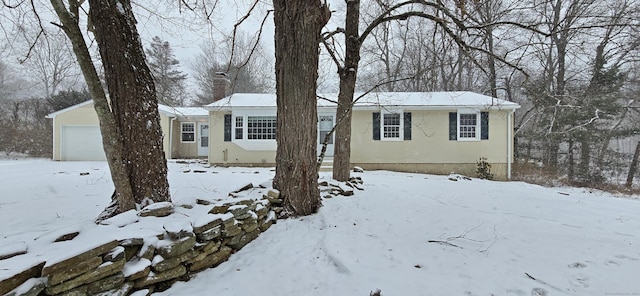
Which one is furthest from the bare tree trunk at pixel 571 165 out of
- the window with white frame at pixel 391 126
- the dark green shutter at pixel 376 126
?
the dark green shutter at pixel 376 126

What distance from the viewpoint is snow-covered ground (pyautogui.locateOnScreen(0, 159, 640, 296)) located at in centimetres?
236

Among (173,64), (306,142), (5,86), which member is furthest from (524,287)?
(5,86)

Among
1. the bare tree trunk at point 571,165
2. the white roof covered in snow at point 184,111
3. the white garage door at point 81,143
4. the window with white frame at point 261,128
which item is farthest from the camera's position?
the white roof covered in snow at point 184,111

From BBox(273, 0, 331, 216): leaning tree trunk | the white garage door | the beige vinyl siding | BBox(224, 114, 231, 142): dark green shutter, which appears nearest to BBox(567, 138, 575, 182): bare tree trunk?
the beige vinyl siding

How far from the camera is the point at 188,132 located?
1562 centimetres

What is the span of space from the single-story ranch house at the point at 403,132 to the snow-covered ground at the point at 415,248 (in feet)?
20.8

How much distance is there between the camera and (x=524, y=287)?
7.66ft

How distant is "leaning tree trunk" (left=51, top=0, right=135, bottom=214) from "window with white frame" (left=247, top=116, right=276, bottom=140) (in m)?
9.28

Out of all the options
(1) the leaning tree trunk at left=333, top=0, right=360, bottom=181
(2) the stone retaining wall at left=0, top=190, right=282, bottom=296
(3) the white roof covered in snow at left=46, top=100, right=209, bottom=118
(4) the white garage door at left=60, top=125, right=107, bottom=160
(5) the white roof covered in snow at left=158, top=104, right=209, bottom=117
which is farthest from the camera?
Answer: (5) the white roof covered in snow at left=158, top=104, right=209, bottom=117

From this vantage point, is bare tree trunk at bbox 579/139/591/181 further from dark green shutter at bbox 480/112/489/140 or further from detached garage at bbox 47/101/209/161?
detached garage at bbox 47/101/209/161

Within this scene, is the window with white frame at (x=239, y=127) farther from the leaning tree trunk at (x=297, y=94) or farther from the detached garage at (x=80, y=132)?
the leaning tree trunk at (x=297, y=94)

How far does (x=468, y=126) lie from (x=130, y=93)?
1192 cm

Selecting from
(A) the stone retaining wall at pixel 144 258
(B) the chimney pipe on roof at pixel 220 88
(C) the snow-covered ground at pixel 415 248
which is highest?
(B) the chimney pipe on roof at pixel 220 88

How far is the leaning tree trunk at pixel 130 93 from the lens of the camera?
296 cm
